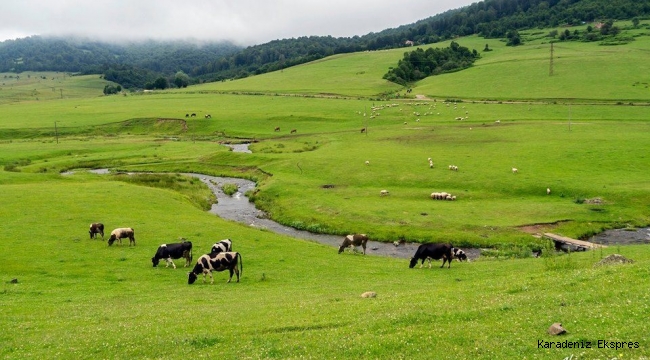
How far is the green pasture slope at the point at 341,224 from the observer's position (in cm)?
1525

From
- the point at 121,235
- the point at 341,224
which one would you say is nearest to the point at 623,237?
the point at 341,224

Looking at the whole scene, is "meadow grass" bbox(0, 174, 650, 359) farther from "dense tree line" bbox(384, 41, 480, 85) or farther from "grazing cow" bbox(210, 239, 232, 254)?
"dense tree line" bbox(384, 41, 480, 85)

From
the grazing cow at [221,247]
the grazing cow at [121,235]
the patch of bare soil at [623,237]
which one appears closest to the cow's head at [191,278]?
the grazing cow at [221,247]

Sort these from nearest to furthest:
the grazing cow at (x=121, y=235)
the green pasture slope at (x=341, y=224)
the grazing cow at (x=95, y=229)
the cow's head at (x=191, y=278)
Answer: the green pasture slope at (x=341, y=224) → the cow's head at (x=191, y=278) → the grazing cow at (x=121, y=235) → the grazing cow at (x=95, y=229)

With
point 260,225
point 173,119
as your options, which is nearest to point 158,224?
point 260,225

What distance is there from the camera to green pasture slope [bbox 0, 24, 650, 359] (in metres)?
15.2

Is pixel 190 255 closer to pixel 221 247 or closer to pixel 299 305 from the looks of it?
pixel 221 247

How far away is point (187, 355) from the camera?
15.0 metres

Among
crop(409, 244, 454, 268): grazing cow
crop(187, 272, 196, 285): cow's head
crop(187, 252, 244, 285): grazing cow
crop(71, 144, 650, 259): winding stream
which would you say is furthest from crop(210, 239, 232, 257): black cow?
crop(409, 244, 454, 268): grazing cow

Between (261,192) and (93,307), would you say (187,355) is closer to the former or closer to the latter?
(93,307)

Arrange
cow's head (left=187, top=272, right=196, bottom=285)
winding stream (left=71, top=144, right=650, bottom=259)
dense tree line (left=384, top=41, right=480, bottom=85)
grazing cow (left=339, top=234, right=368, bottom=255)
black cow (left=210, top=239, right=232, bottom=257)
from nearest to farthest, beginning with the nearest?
1. cow's head (left=187, top=272, right=196, bottom=285)
2. black cow (left=210, top=239, right=232, bottom=257)
3. grazing cow (left=339, top=234, right=368, bottom=255)
4. winding stream (left=71, top=144, right=650, bottom=259)
5. dense tree line (left=384, top=41, right=480, bottom=85)

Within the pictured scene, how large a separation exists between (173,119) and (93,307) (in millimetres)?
113526

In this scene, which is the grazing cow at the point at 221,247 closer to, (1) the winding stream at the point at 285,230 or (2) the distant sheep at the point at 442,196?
(1) the winding stream at the point at 285,230

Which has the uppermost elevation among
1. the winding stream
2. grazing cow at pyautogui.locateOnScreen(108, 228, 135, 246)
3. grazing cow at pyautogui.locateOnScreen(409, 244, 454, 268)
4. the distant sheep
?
grazing cow at pyautogui.locateOnScreen(108, 228, 135, 246)
